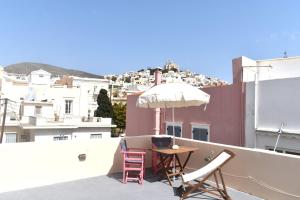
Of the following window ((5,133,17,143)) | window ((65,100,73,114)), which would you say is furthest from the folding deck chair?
window ((65,100,73,114))

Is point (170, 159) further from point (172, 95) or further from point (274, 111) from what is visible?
point (274, 111)

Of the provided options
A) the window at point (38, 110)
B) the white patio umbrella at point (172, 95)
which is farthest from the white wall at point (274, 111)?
the window at point (38, 110)

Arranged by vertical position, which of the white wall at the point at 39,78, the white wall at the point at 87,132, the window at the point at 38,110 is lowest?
the white wall at the point at 87,132

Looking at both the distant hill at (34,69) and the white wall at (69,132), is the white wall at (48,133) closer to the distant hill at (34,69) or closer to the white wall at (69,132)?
the white wall at (69,132)

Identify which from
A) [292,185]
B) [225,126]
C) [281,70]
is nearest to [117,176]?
[292,185]

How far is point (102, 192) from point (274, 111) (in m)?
6.98

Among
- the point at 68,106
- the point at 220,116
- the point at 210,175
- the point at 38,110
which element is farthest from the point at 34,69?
the point at 210,175

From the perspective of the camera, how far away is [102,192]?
6.30m

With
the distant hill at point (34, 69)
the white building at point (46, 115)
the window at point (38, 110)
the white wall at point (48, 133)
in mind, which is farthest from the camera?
the distant hill at point (34, 69)

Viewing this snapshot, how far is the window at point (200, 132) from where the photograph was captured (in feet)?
42.0

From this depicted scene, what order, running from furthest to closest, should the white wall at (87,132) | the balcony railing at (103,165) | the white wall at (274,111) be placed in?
the white wall at (87,132), the white wall at (274,111), the balcony railing at (103,165)

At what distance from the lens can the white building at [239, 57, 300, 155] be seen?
30.3ft

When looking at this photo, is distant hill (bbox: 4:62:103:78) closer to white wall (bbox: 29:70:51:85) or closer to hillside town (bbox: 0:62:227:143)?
white wall (bbox: 29:70:51:85)

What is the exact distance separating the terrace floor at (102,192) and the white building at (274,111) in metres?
4.04
